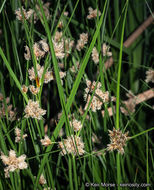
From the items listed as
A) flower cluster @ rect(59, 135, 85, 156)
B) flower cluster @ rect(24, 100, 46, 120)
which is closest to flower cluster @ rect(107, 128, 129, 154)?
flower cluster @ rect(59, 135, 85, 156)

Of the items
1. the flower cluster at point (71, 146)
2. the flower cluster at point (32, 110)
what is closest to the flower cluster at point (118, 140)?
the flower cluster at point (71, 146)

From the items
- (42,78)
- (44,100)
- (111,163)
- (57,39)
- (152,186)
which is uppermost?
(57,39)

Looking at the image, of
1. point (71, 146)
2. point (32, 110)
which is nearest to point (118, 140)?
point (71, 146)

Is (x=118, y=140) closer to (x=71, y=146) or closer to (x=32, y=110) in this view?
(x=71, y=146)

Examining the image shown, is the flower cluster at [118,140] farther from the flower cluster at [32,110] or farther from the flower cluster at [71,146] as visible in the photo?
the flower cluster at [32,110]

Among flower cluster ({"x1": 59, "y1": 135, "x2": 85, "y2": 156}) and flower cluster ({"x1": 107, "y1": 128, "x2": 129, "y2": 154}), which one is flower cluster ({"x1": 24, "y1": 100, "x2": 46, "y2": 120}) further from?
flower cluster ({"x1": 107, "y1": 128, "x2": 129, "y2": 154})

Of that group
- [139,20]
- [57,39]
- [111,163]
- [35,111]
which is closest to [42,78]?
[35,111]

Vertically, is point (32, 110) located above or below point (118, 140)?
above

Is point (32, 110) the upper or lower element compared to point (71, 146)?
upper

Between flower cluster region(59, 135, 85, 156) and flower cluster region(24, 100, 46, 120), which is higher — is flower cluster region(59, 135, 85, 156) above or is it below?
below

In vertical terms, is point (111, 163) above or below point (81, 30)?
below

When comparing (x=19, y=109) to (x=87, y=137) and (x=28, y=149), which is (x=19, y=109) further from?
(x=87, y=137)
